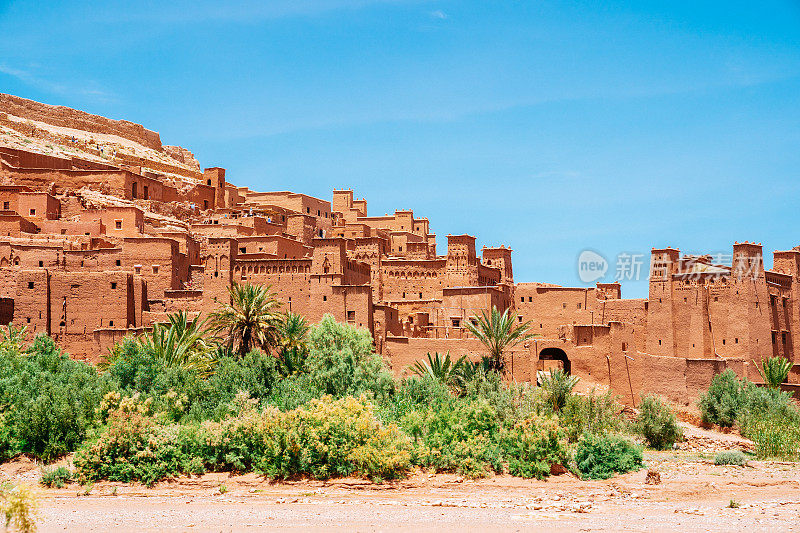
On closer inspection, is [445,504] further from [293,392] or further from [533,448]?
[293,392]

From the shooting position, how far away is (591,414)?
32.9 metres

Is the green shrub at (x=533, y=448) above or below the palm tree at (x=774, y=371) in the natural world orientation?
below

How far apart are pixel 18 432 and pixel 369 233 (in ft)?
98.6

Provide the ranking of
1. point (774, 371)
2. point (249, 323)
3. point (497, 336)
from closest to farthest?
point (249, 323) → point (497, 336) → point (774, 371)

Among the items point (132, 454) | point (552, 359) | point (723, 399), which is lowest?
point (132, 454)

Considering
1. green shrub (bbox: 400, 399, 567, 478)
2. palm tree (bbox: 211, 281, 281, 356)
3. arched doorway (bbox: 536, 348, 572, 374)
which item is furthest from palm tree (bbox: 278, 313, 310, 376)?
arched doorway (bbox: 536, 348, 572, 374)

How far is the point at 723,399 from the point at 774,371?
12.3 ft

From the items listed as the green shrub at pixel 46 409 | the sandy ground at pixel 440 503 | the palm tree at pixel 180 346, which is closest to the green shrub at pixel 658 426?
the sandy ground at pixel 440 503

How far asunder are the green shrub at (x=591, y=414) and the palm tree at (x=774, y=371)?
768 centimetres

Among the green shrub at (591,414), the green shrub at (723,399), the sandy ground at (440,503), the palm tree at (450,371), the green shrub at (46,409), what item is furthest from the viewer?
the green shrub at (723,399)

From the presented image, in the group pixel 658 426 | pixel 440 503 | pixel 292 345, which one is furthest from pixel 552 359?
pixel 440 503

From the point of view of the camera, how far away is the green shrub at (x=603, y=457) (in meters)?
25.5

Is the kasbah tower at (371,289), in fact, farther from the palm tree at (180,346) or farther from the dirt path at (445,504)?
the dirt path at (445,504)

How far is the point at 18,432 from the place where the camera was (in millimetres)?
26984
